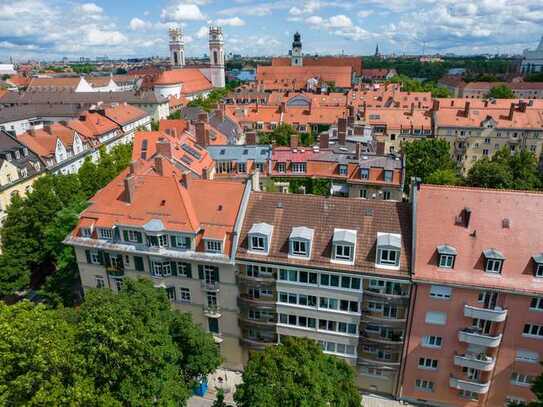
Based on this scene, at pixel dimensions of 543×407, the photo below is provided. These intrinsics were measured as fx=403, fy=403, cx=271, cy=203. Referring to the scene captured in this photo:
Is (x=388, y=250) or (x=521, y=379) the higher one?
(x=388, y=250)

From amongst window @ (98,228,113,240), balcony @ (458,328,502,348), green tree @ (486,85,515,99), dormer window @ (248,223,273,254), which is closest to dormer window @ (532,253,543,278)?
balcony @ (458,328,502,348)

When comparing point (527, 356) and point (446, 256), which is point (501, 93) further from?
point (446, 256)

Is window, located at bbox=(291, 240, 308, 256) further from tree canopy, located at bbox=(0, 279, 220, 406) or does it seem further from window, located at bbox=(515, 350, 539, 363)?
window, located at bbox=(515, 350, 539, 363)

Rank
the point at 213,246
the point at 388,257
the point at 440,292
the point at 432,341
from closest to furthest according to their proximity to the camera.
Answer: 1. the point at 440,292
2. the point at 388,257
3. the point at 432,341
4. the point at 213,246

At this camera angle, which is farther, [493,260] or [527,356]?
[527,356]

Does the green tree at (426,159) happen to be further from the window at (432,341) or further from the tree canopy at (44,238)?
the tree canopy at (44,238)

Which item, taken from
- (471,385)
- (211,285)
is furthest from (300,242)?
(471,385)

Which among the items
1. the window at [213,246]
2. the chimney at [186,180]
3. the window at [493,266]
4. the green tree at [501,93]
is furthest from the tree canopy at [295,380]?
the green tree at [501,93]

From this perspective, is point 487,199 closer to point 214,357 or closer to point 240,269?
point 240,269
